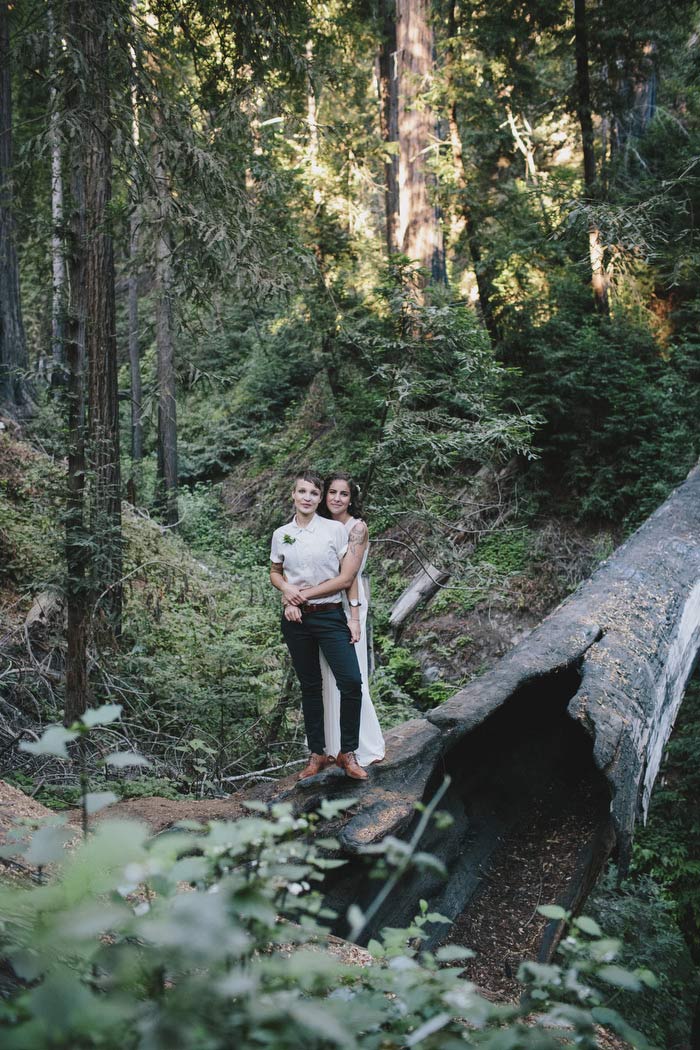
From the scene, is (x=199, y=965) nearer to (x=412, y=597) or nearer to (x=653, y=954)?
(x=653, y=954)

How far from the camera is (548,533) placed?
11.4 meters

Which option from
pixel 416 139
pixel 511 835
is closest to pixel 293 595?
pixel 511 835

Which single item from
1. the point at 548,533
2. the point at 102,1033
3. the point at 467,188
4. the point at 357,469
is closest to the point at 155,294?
the point at 357,469

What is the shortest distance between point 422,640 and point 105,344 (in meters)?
5.97

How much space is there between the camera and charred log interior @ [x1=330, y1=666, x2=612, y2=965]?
382 centimetres

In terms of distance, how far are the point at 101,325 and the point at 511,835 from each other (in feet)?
18.7

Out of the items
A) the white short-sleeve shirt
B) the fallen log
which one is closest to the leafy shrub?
the white short-sleeve shirt

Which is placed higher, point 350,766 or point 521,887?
point 350,766

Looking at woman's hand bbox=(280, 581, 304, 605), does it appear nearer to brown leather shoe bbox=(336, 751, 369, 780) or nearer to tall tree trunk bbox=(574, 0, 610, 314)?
brown leather shoe bbox=(336, 751, 369, 780)

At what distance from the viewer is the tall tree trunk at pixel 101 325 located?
18.9ft

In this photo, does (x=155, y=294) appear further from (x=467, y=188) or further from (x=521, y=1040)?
(x=467, y=188)

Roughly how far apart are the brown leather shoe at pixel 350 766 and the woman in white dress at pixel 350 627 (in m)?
0.14

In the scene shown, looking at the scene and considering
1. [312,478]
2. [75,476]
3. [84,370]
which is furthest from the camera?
[84,370]

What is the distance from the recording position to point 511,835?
182 inches
